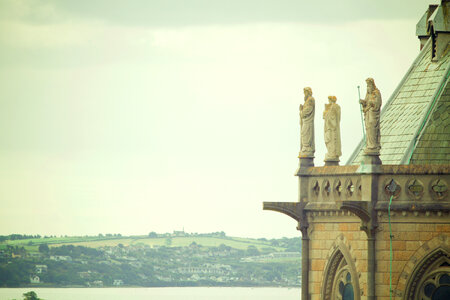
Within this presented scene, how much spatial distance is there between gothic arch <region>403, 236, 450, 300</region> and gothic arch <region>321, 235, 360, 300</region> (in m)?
1.86

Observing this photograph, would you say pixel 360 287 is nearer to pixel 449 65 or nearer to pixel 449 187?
pixel 449 187

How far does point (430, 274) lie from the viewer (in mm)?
38844

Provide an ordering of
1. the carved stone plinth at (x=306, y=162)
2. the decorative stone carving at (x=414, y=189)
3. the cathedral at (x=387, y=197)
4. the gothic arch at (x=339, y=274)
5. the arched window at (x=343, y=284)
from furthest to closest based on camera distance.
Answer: the carved stone plinth at (x=306, y=162) → the arched window at (x=343, y=284) → the gothic arch at (x=339, y=274) → the decorative stone carving at (x=414, y=189) → the cathedral at (x=387, y=197)

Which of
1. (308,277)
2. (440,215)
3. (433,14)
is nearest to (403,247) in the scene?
(440,215)

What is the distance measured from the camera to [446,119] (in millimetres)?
40188

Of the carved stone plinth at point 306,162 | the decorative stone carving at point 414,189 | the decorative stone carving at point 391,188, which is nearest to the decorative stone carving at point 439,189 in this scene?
the decorative stone carving at point 414,189

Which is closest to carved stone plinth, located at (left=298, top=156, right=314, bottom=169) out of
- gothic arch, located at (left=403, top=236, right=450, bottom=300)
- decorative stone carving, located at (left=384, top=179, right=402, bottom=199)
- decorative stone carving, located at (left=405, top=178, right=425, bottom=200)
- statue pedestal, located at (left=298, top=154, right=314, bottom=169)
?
statue pedestal, located at (left=298, top=154, right=314, bottom=169)

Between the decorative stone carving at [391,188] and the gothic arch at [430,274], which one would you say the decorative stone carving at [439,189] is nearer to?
the decorative stone carving at [391,188]

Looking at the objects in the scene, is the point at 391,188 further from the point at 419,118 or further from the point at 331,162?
the point at 331,162

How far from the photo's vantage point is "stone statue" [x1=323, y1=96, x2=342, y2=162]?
41750 millimetres

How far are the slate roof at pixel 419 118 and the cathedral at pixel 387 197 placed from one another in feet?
0.12

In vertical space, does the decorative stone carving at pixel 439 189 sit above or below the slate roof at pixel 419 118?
below

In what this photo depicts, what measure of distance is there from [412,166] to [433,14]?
590 centimetres

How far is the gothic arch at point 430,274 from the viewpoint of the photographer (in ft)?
127
